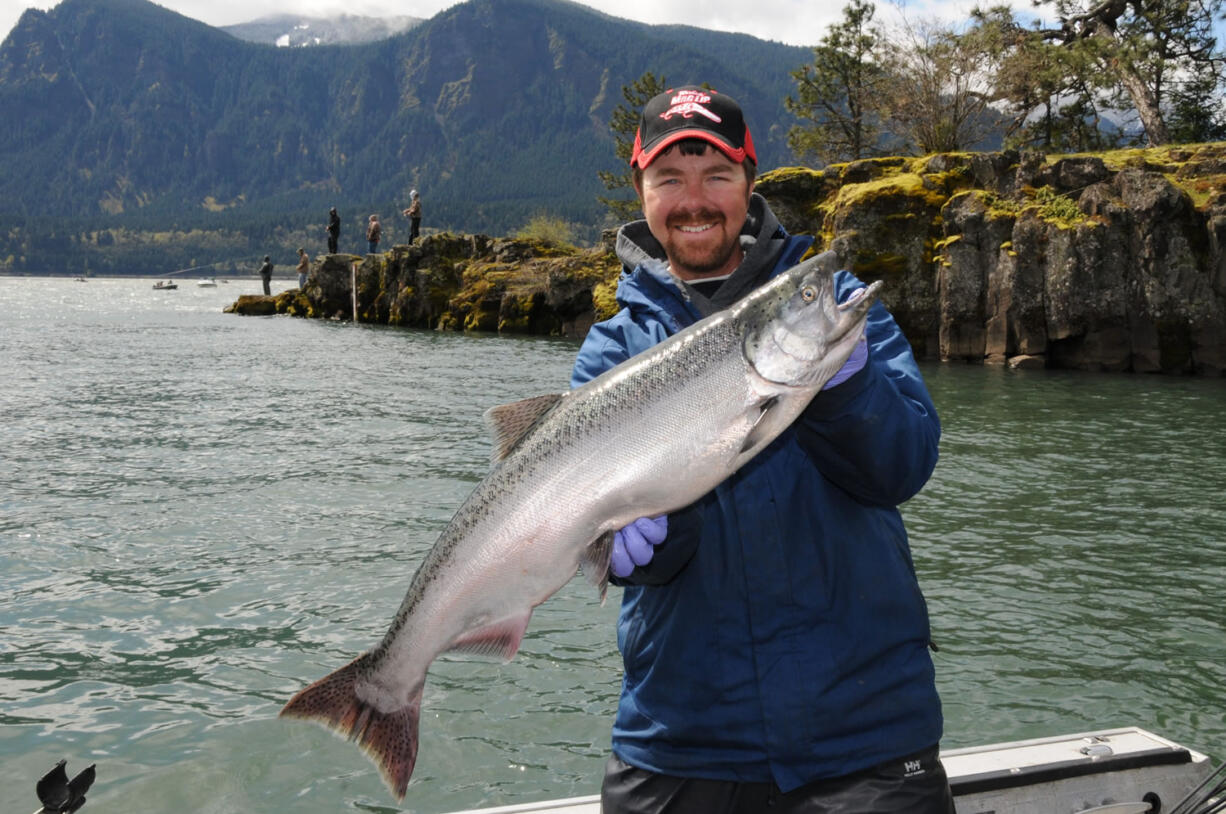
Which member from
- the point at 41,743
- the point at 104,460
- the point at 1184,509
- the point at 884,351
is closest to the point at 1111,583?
the point at 1184,509

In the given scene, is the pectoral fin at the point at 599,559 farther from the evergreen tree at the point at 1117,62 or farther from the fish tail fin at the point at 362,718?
the evergreen tree at the point at 1117,62

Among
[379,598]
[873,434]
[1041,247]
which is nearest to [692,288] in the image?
[873,434]

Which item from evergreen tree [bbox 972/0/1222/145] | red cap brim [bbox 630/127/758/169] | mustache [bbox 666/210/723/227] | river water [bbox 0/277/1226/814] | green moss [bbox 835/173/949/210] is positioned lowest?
river water [bbox 0/277/1226/814]

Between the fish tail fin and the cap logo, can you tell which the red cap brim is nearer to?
the cap logo

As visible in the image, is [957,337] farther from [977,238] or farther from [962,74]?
[962,74]

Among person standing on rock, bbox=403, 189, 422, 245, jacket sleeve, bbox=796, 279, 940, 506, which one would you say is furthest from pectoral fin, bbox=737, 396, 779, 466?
person standing on rock, bbox=403, 189, 422, 245

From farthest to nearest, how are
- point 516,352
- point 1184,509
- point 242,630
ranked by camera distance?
point 516,352, point 1184,509, point 242,630

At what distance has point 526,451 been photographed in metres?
2.95

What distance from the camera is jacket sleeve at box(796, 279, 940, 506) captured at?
263cm

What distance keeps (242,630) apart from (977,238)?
79.2 feet

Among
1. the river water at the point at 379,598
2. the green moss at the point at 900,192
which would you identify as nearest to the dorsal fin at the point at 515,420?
the river water at the point at 379,598

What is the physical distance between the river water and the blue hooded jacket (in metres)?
2.82

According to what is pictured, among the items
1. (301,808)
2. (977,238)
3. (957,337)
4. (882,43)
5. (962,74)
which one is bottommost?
(301,808)

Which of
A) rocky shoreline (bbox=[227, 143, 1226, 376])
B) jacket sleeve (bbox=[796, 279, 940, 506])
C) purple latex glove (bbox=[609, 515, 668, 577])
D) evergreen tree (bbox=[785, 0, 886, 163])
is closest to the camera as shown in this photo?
jacket sleeve (bbox=[796, 279, 940, 506])
